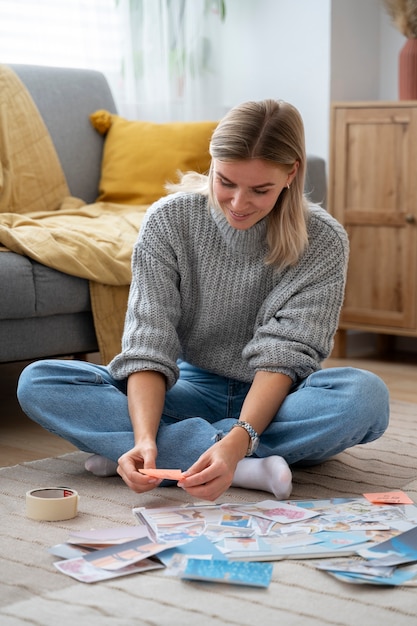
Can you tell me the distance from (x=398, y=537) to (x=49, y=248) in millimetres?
1271

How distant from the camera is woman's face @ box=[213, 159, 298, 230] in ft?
5.90

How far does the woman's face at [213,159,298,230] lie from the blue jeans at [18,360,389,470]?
0.35 meters

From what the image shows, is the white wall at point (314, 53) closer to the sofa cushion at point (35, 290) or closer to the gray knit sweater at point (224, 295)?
the sofa cushion at point (35, 290)

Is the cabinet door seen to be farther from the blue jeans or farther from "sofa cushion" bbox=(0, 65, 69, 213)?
the blue jeans

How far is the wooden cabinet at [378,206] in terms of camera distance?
3.44m

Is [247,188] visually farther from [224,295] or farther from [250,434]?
[250,434]

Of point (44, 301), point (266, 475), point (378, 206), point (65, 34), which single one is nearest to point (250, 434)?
point (266, 475)

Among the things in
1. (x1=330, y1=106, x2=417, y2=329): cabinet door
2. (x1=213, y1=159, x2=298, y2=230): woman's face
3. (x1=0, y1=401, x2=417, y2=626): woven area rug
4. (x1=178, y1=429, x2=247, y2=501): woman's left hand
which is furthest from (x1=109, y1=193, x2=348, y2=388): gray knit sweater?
(x1=330, y1=106, x2=417, y2=329): cabinet door

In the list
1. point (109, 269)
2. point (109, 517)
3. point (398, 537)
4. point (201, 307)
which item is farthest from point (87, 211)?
point (398, 537)

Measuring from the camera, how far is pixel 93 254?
2529 millimetres

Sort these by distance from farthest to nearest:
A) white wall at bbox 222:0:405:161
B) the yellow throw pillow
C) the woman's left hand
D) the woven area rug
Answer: white wall at bbox 222:0:405:161, the yellow throw pillow, the woman's left hand, the woven area rug

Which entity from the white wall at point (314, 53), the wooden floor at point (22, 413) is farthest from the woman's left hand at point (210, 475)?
the white wall at point (314, 53)

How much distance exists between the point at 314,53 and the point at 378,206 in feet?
2.31

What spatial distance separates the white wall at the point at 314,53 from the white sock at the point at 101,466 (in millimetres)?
2122
